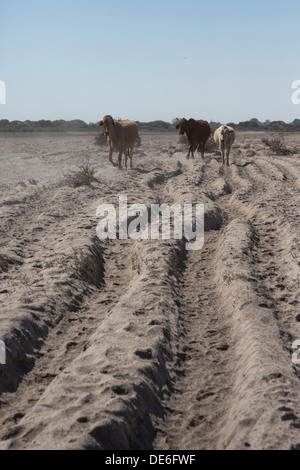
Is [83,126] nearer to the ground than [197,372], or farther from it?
farther from it

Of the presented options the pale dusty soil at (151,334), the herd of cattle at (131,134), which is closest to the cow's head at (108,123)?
the herd of cattle at (131,134)

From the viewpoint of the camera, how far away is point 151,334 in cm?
556

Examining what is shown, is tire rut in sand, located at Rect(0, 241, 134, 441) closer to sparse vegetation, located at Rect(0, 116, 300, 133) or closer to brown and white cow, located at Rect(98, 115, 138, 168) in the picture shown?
brown and white cow, located at Rect(98, 115, 138, 168)

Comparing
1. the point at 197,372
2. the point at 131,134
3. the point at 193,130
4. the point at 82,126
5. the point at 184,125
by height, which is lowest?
A: the point at 197,372

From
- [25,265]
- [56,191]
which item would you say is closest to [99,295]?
[25,265]

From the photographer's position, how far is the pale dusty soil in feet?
13.3

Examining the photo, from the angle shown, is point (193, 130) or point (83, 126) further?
point (83, 126)

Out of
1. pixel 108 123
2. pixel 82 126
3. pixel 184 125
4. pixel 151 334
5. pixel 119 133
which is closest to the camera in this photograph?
pixel 151 334

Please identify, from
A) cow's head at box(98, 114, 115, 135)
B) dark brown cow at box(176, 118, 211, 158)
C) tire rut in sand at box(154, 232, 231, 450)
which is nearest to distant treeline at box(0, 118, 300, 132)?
dark brown cow at box(176, 118, 211, 158)

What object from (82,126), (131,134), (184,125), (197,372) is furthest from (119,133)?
(82,126)

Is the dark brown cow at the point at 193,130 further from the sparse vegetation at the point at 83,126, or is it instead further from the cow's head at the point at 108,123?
the sparse vegetation at the point at 83,126

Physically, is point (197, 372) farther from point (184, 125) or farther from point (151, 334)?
point (184, 125)

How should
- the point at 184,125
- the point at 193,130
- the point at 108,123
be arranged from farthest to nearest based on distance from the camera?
the point at 193,130 → the point at 184,125 → the point at 108,123

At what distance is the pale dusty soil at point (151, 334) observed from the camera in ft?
13.3
